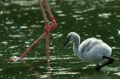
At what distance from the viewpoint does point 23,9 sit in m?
15.1

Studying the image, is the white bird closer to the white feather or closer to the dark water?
the white feather

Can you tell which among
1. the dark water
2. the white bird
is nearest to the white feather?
the white bird

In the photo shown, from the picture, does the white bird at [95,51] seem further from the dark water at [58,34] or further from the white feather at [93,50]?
the dark water at [58,34]

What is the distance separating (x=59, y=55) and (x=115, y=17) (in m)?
4.20

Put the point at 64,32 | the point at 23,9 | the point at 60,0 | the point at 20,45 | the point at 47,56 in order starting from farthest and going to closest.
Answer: the point at 60,0 < the point at 23,9 < the point at 64,32 < the point at 20,45 < the point at 47,56

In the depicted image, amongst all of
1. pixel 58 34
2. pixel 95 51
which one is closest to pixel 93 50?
pixel 95 51

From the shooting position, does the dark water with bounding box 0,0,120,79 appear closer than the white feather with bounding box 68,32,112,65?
No

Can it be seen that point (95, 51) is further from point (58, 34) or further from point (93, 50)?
point (58, 34)

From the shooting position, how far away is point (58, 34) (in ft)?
36.8

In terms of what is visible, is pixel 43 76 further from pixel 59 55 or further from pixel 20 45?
pixel 20 45

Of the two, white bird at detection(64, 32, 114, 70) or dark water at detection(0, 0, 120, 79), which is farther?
dark water at detection(0, 0, 120, 79)

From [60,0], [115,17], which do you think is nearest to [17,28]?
[115,17]

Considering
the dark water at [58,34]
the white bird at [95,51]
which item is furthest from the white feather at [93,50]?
the dark water at [58,34]

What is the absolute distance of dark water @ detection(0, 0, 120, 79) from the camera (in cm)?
799
